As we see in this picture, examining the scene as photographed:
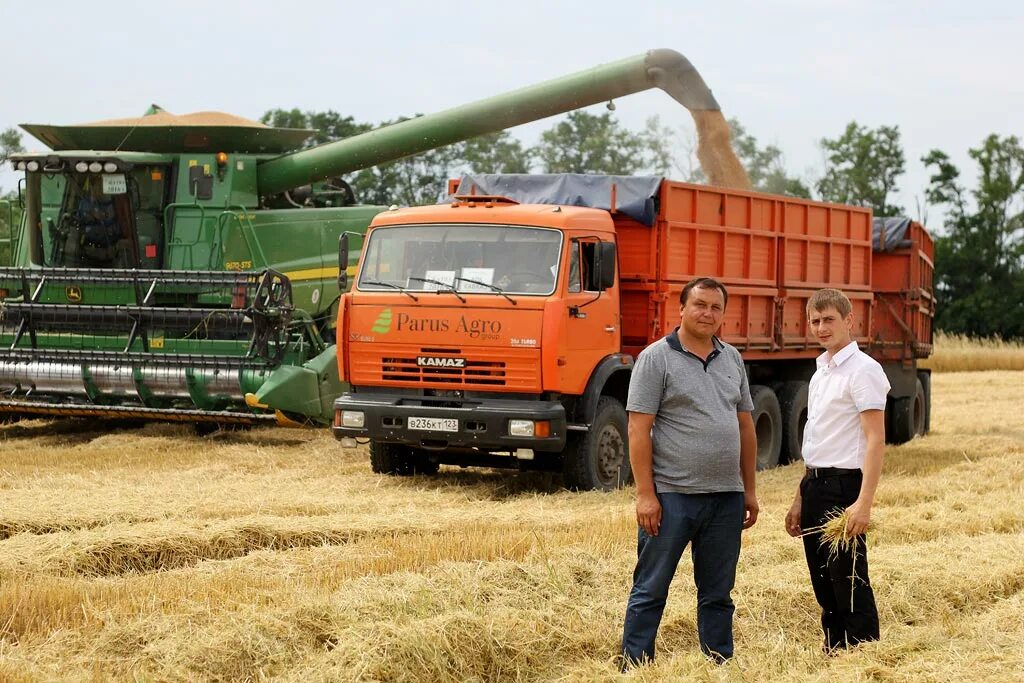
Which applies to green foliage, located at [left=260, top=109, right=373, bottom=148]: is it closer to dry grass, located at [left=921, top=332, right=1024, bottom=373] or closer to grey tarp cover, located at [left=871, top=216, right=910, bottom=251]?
dry grass, located at [left=921, top=332, right=1024, bottom=373]

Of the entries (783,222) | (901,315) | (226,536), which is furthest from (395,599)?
(901,315)

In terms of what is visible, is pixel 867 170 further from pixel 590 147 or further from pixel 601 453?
pixel 601 453

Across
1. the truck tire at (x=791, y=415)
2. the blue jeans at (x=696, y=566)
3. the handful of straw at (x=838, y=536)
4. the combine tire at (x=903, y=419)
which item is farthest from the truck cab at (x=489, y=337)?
the combine tire at (x=903, y=419)

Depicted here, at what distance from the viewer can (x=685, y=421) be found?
Answer: 5598 millimetres

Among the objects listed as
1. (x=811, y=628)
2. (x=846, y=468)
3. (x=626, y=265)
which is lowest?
(x=811, y=628)

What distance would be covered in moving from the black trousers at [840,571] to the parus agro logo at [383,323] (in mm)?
5781

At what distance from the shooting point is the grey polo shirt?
5.57 meters

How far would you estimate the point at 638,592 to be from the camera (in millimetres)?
5617

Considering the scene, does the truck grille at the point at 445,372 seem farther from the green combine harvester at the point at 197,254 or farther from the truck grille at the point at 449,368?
the green combine harvester at the point at 197,254

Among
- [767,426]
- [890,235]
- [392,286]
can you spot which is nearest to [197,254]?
[392,286]

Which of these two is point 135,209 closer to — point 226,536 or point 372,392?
point 372,392

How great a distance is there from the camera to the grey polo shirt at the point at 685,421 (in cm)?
557

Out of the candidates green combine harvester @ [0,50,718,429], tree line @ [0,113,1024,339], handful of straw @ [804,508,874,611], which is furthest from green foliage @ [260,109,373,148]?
handful of straw @ [804,508,874,611]

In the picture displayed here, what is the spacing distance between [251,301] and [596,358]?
3.75 meters
